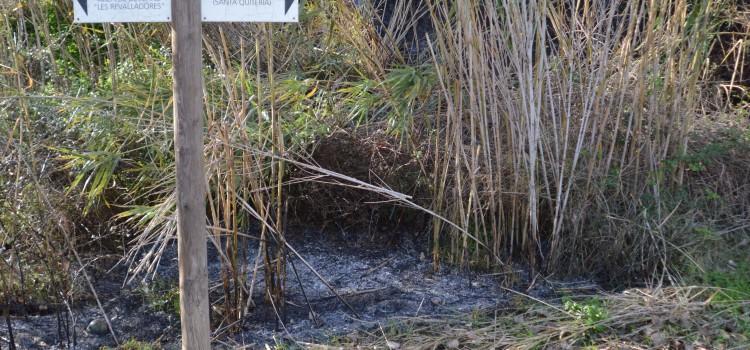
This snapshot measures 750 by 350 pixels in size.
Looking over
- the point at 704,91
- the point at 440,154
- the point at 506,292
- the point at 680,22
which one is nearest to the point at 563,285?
the point at 506,292

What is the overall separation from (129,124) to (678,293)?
9.79 ft

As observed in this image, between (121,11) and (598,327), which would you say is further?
(598,327)

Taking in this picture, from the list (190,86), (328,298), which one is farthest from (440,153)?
(190,86)

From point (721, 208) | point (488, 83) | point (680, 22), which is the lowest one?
point (721, 208)

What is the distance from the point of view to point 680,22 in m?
4.97

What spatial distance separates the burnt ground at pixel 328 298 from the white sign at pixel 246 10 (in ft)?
5.56

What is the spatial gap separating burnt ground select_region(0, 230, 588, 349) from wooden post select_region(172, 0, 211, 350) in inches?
37.6

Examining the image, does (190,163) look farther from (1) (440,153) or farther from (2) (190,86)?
(1) (440,153)

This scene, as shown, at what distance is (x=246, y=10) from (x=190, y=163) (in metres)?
0.59

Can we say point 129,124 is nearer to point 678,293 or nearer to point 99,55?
point 99,55

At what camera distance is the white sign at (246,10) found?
3168mm

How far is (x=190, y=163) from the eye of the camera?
3109 millimetres

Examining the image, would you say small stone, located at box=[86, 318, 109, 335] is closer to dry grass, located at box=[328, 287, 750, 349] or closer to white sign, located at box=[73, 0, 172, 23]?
dry grass, located at box=[328, 287, 750, 349]

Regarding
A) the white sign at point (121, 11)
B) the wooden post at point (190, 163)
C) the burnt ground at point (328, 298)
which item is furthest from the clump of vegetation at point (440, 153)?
the white sign at point (121, 11)
